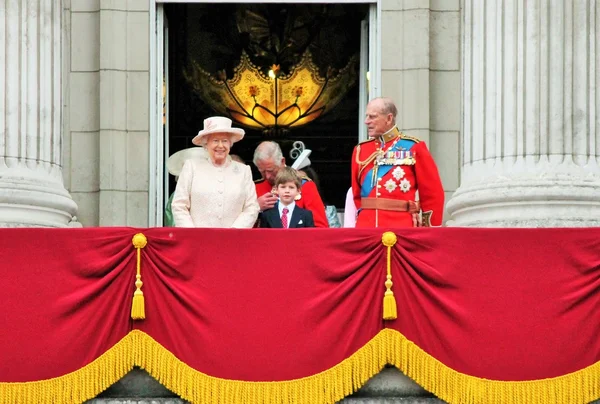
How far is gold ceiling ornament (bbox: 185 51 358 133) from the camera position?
66.8 feet

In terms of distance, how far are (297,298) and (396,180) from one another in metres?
2.05

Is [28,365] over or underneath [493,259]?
underneath

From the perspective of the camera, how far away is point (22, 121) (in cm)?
1525

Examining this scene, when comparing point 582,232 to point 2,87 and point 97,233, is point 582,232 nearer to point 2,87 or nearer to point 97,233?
point 97,233

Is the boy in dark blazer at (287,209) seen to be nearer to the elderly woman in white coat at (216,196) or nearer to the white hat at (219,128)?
the elderly woman in white coat at (216,196)

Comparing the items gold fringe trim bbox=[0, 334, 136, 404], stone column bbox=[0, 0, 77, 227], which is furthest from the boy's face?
gold fringe trim bbox=[0, 334, 136, 404]

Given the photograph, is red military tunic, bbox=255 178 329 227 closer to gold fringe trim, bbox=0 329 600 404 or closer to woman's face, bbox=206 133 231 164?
woman's face, bbox=206 133 231 164

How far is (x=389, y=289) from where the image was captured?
13188 mm

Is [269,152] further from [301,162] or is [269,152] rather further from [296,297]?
[296,297]

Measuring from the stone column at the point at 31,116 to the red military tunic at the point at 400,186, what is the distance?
9.07ft

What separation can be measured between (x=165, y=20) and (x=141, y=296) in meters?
5.95

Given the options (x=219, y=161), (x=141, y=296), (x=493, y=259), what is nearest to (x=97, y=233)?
(x=141, y=296)

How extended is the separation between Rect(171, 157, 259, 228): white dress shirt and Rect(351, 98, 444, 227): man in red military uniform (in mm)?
1077

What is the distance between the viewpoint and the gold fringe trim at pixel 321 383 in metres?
13.0
